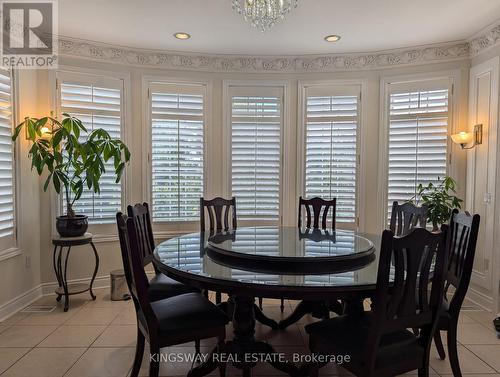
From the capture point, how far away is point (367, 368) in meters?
1.75

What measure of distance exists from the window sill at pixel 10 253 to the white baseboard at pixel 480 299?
466 cm

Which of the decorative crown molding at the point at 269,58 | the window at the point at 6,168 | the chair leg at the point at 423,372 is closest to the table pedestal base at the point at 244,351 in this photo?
the chair leg at the point at 423,372

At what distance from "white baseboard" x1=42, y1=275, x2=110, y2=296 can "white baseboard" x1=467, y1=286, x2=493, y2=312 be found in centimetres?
409

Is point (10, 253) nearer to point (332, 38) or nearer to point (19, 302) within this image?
point (19, 302)

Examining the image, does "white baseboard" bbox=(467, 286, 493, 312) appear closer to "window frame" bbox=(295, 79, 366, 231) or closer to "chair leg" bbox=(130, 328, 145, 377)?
"window frame" bbox=(295, 79, 366, 231)

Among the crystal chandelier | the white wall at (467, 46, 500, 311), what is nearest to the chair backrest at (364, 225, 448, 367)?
the crystal chandelier

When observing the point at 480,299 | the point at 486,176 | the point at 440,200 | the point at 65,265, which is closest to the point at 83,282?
the point at 65,265

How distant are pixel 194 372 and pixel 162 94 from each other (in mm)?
3295

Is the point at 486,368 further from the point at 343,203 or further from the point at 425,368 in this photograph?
the point at 343,203

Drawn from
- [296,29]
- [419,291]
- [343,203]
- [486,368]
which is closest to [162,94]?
[296,29]

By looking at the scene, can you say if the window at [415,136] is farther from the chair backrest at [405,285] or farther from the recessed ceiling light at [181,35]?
the chair backrest at [405,285]

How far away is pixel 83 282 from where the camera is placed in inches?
166

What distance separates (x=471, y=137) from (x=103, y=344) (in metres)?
4.07

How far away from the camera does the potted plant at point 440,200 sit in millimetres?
3801
